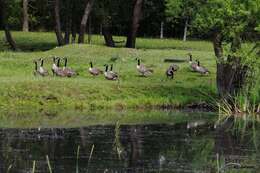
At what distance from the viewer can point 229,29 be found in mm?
37469

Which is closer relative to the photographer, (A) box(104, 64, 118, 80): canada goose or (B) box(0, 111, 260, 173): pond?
(B) box(0, 111, 260, 173): pond

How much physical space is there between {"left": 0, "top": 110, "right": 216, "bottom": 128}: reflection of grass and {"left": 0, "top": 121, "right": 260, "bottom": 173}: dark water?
132 cm

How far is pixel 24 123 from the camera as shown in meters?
33.6

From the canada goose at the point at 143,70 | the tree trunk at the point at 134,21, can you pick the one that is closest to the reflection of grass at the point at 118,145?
the canada goose at the point at 143,70

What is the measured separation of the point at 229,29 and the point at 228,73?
10.6 feet

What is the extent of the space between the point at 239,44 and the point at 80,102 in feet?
26.0

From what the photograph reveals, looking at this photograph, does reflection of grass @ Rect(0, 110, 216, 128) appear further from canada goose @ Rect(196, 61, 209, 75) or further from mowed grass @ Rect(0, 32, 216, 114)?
canada goose @ Rect(196, 61, 209, 75)

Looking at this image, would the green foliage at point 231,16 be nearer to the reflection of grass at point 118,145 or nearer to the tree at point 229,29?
the tree at point 229,29

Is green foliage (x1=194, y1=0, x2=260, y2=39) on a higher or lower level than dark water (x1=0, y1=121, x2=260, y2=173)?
higher

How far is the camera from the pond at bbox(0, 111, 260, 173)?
Result: 24.5 metres

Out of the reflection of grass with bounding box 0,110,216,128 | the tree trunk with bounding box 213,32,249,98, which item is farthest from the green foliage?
the reflection of grass with bounding box 0,110,216,128

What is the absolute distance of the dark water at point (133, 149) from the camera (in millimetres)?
24562

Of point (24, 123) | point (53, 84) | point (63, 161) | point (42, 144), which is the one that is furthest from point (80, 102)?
point (63, 161)

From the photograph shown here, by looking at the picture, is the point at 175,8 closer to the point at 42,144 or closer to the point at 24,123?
the point at 24,123
